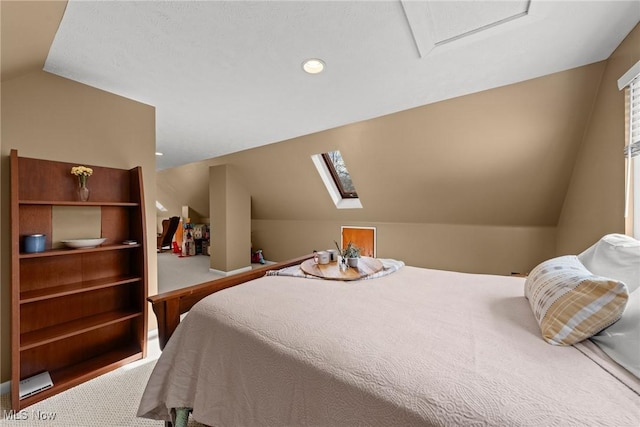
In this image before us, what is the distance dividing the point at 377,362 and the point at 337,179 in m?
3.95

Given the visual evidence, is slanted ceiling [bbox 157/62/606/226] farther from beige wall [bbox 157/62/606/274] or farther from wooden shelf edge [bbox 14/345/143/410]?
wooden shelf edge [bbox 14/345/143/410]

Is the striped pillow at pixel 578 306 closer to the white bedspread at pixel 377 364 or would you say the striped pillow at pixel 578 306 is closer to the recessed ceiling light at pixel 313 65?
the white bedspread at pixel 377 364

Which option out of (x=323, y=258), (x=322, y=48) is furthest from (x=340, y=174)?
(x=322, y=48)

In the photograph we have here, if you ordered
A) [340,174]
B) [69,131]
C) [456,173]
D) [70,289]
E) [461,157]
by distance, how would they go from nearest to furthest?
[70,289], [69,131], [461,157], [456,173], [340,174]

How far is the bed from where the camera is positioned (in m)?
0.69

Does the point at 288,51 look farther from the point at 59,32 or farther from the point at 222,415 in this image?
the point at 222,415

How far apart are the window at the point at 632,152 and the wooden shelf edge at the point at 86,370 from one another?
12.1ft

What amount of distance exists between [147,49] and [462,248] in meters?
4.20

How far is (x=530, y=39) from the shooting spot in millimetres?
1598

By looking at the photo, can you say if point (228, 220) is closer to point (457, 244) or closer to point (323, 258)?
point (323, 258)

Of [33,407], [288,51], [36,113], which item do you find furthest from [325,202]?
[33,407]

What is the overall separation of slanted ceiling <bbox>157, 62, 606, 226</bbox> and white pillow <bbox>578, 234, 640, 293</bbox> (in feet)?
5.40

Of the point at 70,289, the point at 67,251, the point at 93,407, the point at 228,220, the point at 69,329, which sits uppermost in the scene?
the point at 228,220

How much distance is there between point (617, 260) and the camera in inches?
45.5
